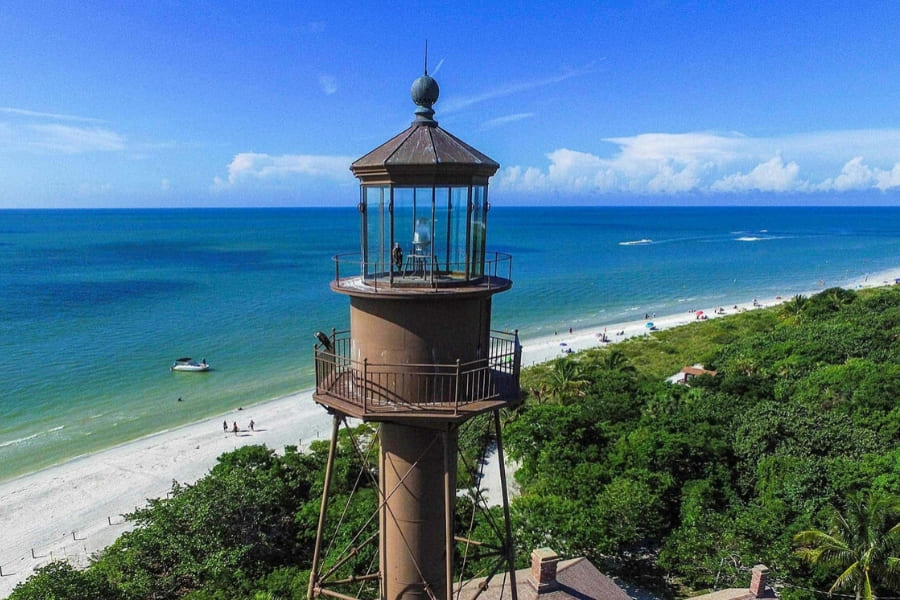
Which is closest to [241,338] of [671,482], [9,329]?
[9,329]

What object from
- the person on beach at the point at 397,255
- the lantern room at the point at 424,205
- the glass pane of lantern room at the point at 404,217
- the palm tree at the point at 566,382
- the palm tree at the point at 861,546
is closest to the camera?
the lantern room at the point at 424,205

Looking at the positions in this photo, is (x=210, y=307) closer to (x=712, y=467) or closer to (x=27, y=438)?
(x=27, y=438)

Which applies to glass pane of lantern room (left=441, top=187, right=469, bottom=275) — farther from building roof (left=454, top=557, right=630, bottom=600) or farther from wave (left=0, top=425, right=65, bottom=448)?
wave (left=0, top=425, right=65, bottom=448)

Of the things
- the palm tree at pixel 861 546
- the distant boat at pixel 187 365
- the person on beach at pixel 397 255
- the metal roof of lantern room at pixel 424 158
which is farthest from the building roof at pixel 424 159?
the distant boat at pixel 187 365

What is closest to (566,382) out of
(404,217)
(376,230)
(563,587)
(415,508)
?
(563,587)

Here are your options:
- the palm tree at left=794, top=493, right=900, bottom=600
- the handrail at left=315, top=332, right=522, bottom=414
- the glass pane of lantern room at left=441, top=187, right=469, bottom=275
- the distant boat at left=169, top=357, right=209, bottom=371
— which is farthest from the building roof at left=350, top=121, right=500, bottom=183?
the distant boat at left=169, top=357, right=209, bottom=371

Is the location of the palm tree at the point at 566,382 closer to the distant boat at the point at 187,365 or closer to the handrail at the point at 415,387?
the handrail at the point at 415,387
